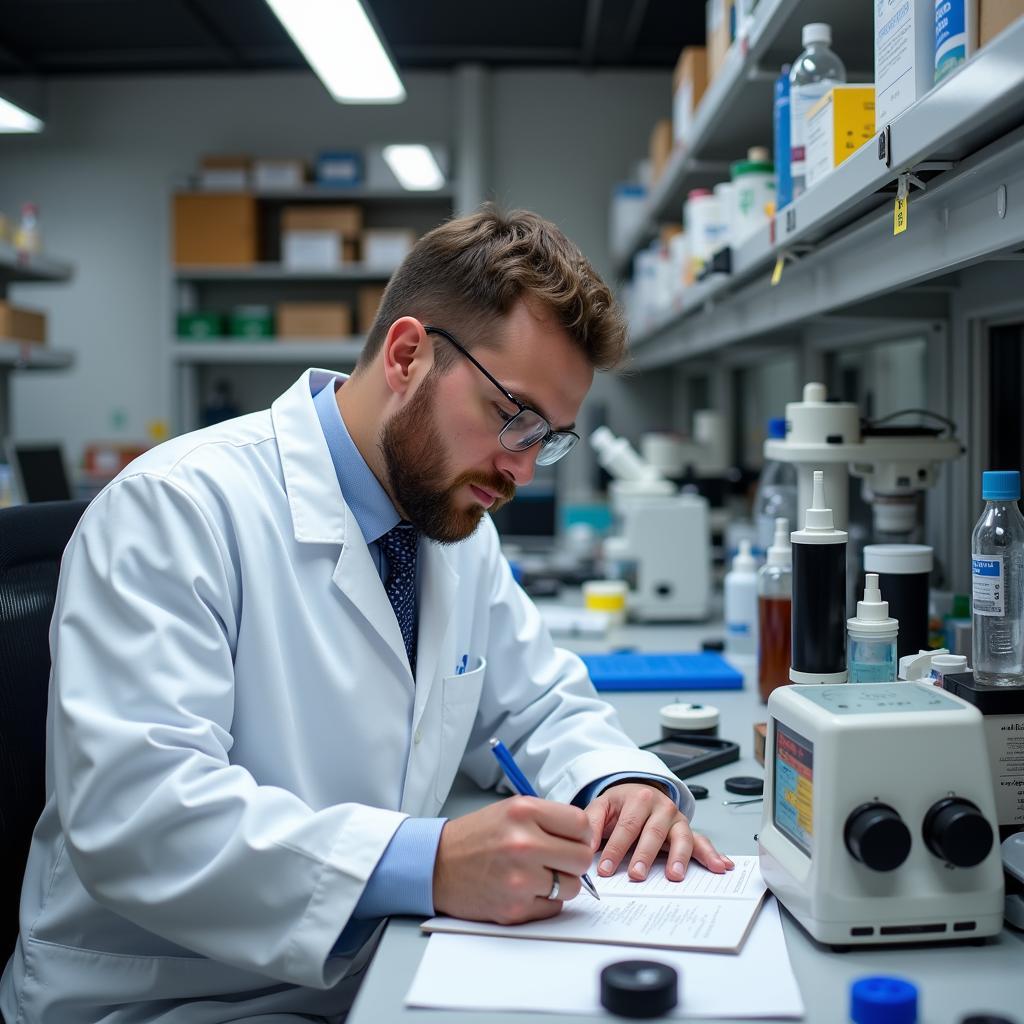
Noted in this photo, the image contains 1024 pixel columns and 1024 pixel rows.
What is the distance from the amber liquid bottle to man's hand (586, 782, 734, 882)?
0.53 meters

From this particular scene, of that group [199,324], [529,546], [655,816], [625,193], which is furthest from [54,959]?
[199,324]

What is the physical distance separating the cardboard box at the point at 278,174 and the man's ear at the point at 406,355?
4529 millimetres

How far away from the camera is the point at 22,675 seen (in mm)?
1211

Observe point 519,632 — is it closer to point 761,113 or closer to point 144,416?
point 761,113

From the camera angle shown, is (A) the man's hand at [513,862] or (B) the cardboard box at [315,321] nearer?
(A) the man's hand at [513,862]

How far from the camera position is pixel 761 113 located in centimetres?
221

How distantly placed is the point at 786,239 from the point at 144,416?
5.05 meters

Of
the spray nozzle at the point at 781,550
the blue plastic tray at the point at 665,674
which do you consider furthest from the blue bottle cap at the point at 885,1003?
the blue plastic tray at the point at 665,674

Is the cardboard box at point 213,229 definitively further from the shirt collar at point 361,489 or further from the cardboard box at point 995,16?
the cardboard box at point 995,16

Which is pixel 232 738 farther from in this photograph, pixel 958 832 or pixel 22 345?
pixel 22 345

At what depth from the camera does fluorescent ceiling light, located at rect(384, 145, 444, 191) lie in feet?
16.6

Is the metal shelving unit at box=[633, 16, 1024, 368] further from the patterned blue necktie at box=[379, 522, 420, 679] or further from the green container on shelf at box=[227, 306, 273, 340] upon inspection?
the green container on shelf at box=[227, 306, 273, 340]

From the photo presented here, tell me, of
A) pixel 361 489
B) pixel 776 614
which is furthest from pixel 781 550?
pixel 361 489

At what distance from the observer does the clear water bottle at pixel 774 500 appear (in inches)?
91.7
